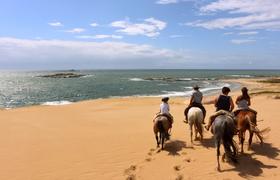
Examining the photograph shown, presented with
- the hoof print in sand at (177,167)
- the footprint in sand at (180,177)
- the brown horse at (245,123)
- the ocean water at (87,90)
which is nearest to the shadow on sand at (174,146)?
the hoof print in sand at (177,167)

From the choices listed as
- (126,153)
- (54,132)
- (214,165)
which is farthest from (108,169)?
(54,132)

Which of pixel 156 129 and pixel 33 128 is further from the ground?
pixel 156 129

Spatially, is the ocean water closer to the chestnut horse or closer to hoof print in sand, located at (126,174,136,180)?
hoof print in sand, located at (126,174,136,180)

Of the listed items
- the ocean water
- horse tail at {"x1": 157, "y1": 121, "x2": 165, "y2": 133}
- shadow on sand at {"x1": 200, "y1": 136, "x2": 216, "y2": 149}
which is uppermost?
horse tail at {"x1": 157, "y1": 121, "x2": 165, "y2": 133}

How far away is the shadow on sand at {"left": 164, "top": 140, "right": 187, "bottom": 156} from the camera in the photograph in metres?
12.3

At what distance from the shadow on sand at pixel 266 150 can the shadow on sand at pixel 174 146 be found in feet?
9.14

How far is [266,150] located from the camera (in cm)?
1197

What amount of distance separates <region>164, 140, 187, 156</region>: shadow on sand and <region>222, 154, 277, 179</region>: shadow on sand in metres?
2.44

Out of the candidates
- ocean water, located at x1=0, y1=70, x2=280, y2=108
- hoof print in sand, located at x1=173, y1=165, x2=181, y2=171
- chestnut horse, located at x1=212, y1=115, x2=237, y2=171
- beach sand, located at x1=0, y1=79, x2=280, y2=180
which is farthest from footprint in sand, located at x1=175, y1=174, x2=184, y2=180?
ocean water, located at x1=0, y1=70, x2=280, y2=108

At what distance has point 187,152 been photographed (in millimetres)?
12188

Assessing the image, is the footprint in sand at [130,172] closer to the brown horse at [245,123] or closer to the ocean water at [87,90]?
the brown horse at [245,123]

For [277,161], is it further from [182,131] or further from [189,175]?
[182,131]

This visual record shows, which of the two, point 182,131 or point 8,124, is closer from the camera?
point 182,131

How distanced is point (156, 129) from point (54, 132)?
289 inches
